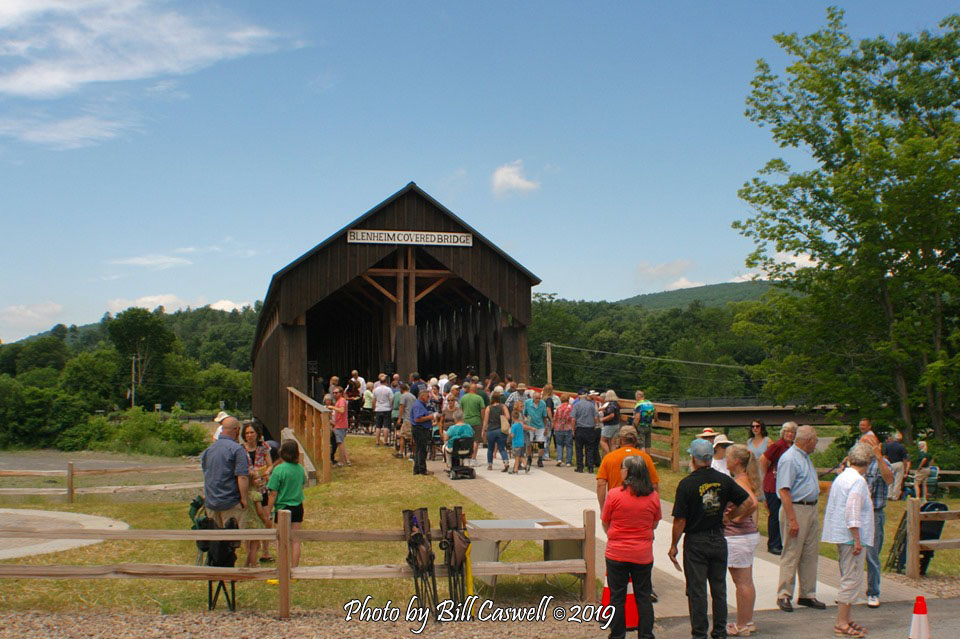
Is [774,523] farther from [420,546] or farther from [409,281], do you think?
[409,281]

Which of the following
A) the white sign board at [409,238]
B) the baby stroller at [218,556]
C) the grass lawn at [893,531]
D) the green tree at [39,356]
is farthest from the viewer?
the green tree at [39,356]

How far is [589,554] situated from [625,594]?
1.06 meters

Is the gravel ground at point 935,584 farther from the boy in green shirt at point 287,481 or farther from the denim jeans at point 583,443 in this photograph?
the denim jeans at point 583,443

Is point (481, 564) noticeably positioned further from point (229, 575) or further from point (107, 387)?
point (107, 387)

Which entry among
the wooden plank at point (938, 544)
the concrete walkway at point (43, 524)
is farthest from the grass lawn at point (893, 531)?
the concrete walkway at point (43, 524)

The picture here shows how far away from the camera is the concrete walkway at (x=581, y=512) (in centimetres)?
804

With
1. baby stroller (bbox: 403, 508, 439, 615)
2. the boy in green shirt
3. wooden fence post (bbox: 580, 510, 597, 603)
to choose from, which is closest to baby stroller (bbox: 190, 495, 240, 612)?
the boy in green shirt

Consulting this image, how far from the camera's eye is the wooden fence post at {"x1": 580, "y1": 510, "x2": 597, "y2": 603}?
7.30 m

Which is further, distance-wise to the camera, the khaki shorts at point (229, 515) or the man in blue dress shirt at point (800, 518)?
the khaki shorts at point (229, 515)

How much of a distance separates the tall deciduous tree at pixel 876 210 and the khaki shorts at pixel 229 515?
18.2 meters

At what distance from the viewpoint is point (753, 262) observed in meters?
25.2

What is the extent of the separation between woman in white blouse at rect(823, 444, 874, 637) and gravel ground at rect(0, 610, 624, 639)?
2002mm

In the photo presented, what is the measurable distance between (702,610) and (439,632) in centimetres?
208

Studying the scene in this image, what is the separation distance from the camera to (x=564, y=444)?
52.7ft
